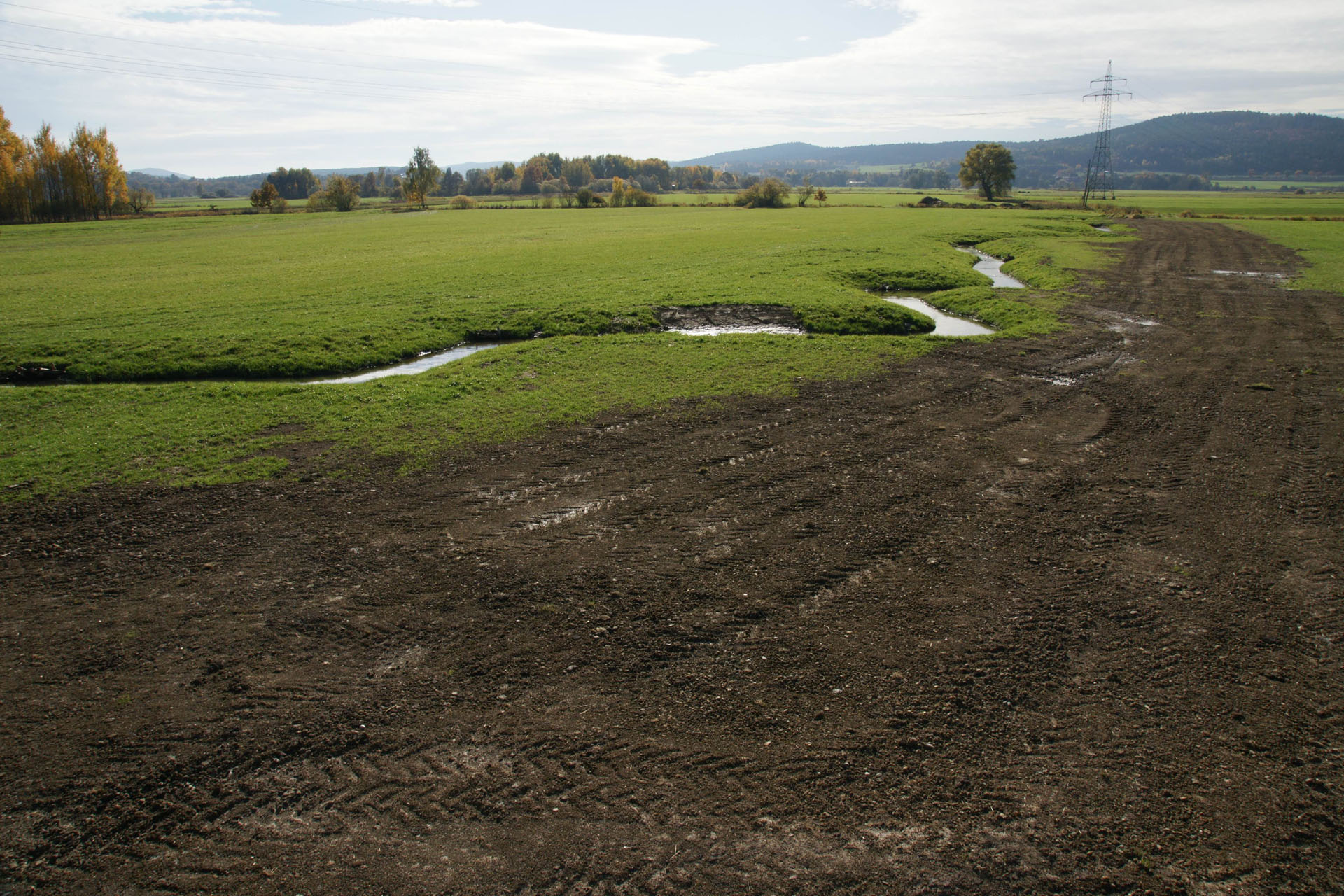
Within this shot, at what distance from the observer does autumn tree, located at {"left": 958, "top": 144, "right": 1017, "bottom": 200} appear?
109750 mm

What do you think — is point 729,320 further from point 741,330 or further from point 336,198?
point 336,198

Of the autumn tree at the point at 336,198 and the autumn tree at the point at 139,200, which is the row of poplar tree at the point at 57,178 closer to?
the autumn tree at the point at 139,200

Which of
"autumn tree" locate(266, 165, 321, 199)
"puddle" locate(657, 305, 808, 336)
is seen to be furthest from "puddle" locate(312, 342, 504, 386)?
"autumn tree" locate(266, 165, 321, 199)

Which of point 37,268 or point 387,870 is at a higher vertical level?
point 37,268

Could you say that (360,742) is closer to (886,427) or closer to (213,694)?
(213,694)

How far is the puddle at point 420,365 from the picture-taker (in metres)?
17.9

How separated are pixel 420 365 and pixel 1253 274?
3750 cm

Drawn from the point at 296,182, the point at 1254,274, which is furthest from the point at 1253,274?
the point at 296,182

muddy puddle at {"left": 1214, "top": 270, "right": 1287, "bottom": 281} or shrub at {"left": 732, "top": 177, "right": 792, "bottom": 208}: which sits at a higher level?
shrub at {"left": 732, "top": 177, "right": 792, "bottom": 208}

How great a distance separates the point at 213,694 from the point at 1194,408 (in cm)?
1790

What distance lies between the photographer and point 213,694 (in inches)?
269

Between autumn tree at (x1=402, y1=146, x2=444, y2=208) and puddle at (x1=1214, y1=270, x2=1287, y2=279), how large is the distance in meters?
128

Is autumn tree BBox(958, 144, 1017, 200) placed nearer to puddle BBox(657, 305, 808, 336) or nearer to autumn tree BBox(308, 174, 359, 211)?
autumn tree BBox(308, 174, 359, 211)

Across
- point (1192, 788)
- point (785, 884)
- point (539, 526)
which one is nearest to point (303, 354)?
point (539, 526)
